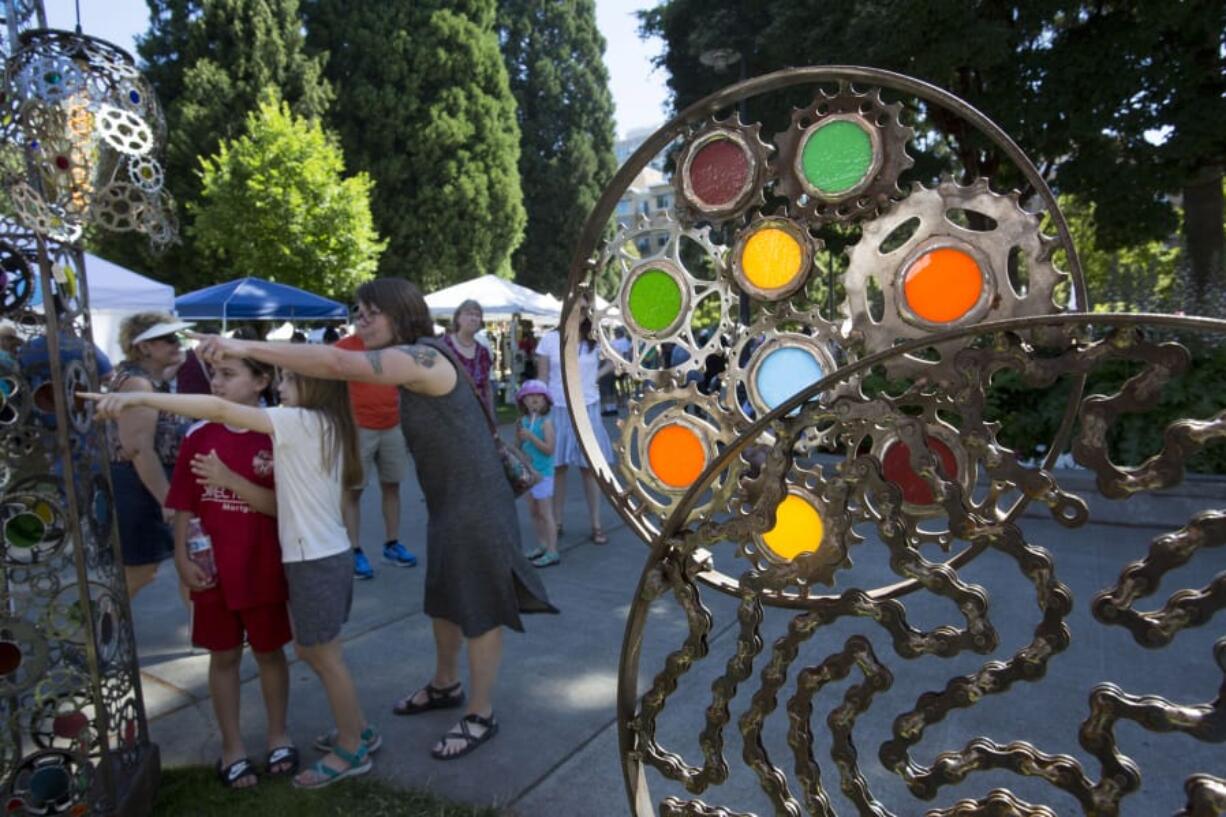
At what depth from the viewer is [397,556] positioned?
527 centimetres

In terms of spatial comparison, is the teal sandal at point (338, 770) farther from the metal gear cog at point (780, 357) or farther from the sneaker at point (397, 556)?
the sneaker at point (397, 556)

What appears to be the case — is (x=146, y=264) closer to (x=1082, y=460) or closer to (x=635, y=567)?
(x=635, y=567)

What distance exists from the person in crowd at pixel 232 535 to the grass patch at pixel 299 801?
7cm

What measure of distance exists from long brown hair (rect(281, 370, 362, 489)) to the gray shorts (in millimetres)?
305

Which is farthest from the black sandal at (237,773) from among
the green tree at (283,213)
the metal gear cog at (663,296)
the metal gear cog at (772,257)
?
the green tree at (283,213)

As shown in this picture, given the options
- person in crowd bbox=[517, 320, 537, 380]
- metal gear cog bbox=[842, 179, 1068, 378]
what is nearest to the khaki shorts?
metal gear cog bbox=[842, 179, 1068, 378]

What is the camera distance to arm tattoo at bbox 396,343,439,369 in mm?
2630

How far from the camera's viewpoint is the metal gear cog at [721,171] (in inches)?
84.5

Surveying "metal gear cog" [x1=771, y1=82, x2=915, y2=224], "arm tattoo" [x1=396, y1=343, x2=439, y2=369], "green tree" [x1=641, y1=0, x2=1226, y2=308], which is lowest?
"arm tattoo" [x1=396, y1=343, x2=439, y2=369]

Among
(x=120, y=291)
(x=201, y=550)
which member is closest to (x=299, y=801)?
(x=201, y=550)

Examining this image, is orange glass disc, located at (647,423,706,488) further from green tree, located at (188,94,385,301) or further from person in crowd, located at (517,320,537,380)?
green tree, located at (188,94,385,301)

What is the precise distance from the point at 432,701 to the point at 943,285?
100 inches

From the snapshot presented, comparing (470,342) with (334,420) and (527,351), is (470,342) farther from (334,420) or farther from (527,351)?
(527,351)

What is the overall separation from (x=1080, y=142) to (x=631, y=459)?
10423 millimetres
